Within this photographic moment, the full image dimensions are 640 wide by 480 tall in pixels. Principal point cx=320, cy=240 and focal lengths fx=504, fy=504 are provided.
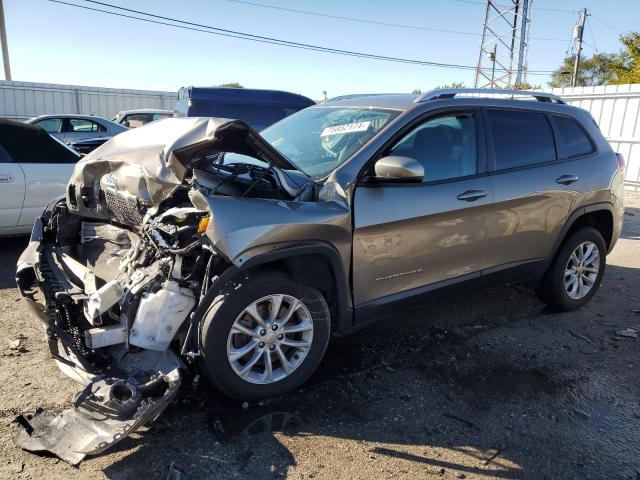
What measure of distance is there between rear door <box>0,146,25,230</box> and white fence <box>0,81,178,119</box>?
1790 cm

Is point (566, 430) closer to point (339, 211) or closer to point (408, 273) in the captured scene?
point (408, 273)

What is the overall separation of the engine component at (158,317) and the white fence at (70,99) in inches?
854

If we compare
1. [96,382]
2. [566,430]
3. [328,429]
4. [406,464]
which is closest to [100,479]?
[96,382]

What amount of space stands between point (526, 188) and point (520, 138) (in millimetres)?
430

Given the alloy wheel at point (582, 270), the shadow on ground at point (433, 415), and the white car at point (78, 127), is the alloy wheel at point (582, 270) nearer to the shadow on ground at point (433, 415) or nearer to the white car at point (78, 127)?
the shadow on ground at point (433, 415)

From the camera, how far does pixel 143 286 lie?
2.71m

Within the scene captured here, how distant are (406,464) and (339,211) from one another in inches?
56.5

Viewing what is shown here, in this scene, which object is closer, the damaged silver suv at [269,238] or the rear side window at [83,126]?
the damaged silver suv at [269,238]

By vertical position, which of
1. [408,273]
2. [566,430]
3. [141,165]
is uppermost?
[141,165]

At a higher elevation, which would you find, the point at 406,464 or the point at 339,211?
the point at 339,211

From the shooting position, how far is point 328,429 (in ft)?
9.25

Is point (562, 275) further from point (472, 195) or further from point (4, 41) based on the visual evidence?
point (4, 41)

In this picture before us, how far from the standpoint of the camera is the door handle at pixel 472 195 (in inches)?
141

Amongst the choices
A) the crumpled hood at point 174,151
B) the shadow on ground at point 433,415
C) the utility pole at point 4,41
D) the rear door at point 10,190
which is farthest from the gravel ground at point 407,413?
the utility pole at point 4,41
